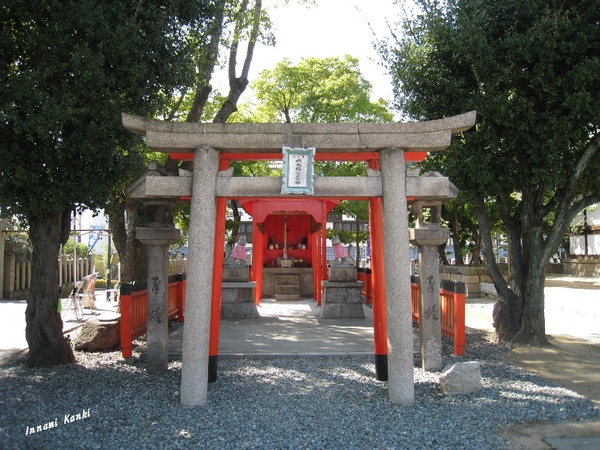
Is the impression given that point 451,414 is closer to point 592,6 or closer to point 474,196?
point 474,196

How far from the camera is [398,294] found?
5680 millimetres

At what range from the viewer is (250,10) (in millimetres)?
11344

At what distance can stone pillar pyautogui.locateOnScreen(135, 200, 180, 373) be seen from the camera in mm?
7109

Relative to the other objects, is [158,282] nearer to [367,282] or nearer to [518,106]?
[518,106]

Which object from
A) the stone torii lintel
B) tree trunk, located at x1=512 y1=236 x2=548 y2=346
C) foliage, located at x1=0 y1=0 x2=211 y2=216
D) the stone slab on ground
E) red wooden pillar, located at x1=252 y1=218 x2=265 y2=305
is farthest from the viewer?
red wooden pillar, located at x1=252 y1=218 x2=265 y2=305

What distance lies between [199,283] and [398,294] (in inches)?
94.5

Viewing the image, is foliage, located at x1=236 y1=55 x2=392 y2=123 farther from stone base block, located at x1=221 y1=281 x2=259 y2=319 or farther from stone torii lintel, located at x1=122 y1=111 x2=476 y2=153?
stone torii lintel, located at x1=122 y1=111 x2=476 y2=153

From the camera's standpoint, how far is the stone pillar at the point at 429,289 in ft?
24.1

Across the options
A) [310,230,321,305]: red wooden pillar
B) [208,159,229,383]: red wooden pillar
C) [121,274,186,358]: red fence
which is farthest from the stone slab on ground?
[310,230,321,305]: red wooden pillar

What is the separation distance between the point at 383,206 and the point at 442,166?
3886 millimetres

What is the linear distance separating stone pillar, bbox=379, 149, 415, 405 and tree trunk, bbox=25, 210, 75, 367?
16.8 ft

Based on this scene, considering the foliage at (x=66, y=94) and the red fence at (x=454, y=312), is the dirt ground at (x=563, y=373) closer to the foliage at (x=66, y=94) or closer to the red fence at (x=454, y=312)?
the red fence at (x=454, y=312)

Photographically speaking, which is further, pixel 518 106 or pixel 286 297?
pixel 286 297

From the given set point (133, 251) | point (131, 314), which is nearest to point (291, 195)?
point (131, 314)
